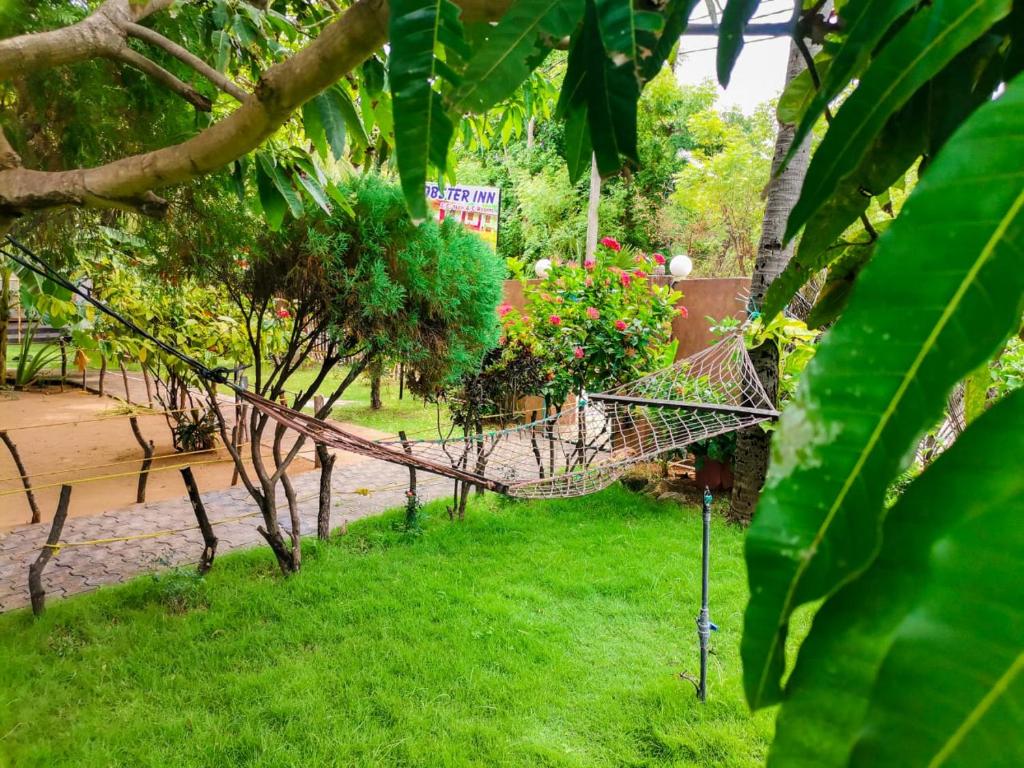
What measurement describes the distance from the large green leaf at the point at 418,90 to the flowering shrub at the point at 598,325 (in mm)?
3637

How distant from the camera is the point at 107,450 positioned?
4.84 m

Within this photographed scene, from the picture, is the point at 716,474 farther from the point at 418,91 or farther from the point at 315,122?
the point at 418,91

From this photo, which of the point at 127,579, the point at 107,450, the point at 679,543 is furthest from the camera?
the point at 107,450

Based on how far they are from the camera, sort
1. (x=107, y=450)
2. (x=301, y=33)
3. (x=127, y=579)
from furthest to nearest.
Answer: (x=107, y=450)
(x=127, y=579)
(x=301, y=33)

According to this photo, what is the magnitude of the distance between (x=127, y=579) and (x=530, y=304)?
2.90 meters

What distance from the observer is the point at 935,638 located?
12 centimetres

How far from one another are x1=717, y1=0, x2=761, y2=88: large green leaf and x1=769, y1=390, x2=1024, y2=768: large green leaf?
31 centimetres

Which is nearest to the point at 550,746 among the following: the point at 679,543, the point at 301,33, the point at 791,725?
the point at 679,543

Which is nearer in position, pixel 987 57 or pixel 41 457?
pixel 987 57

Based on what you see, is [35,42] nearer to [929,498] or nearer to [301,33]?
[301,33]

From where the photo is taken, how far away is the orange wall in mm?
4895

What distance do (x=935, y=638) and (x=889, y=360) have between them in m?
0.06

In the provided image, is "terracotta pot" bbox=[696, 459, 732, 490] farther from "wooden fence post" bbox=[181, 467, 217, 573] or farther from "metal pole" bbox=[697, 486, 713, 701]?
"wooden fence post" bbox=[181, 467, 217, 573]

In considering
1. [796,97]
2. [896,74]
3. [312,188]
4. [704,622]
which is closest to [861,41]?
[896,74]
